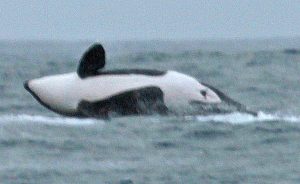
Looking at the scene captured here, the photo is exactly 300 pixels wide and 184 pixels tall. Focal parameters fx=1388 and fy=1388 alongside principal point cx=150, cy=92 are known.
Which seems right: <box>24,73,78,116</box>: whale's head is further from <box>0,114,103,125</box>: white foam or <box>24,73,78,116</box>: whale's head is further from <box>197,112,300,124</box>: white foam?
<box>197,112,300,124</box>: white foam

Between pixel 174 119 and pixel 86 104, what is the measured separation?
4.35 feet

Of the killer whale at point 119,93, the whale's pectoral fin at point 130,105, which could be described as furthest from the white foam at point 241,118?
the whale's pectoral fin at point 130,105

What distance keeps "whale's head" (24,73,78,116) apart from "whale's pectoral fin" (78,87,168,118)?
0.24 m

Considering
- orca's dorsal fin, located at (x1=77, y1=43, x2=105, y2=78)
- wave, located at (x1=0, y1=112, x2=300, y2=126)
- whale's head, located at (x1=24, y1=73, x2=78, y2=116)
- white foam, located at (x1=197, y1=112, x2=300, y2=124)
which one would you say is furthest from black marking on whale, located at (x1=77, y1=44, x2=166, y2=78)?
white foam, located at (x1=197, y1=112, x2=300, y2=124)

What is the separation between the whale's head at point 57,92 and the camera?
20.6m

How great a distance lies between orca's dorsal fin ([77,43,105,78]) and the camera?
20.4m

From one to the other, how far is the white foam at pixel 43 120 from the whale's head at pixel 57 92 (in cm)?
18

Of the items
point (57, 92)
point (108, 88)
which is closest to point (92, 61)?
point (108, 88)

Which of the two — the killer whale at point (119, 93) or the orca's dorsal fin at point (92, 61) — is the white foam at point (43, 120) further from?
the orca's dorsal fin at point (92, 61)

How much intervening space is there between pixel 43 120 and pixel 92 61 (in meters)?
1.16

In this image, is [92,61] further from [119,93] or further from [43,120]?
[43,120]

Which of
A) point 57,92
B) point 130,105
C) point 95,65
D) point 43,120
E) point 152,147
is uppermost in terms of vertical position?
point 95,65

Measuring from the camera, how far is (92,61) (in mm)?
20484

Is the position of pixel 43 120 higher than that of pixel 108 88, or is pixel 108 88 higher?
pixel 108 88
